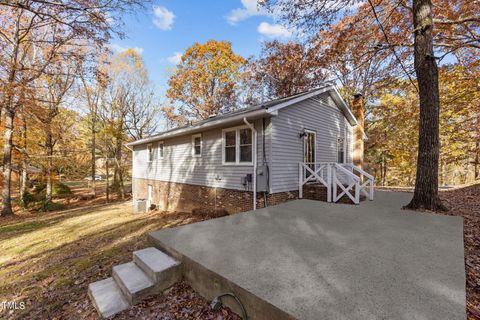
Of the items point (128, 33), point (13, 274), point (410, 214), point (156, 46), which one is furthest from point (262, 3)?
point (13, 274)

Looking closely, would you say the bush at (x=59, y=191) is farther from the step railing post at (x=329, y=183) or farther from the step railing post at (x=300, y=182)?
the step railing post at (x=329, y=183)

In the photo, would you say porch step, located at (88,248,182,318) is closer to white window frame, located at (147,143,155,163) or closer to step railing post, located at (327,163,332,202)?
step railing post, located at (327,163,332,202)

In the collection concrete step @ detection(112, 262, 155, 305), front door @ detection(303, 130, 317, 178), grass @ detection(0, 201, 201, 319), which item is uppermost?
front door @ detection(303, 130, 317, 178)

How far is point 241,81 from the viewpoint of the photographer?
722 inches

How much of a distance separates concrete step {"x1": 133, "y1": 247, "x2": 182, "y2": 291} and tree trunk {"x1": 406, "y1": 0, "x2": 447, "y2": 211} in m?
5.92

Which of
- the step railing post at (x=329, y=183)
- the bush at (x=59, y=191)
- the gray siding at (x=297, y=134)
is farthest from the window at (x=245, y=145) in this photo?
A: the bush at (x=59, y=191)

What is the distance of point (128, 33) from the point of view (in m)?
7.18

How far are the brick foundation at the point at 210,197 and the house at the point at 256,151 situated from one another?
3cm

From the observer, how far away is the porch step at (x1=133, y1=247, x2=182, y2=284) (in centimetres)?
270

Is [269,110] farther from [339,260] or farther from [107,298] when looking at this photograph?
[107,298]

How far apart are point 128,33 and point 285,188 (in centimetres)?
749

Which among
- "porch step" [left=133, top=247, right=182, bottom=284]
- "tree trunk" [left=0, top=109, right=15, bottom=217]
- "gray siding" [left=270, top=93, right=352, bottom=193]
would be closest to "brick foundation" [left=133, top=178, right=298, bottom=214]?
"gray siding" [left=270, top=93, right=352, bottom=193]

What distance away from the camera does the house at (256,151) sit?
650cm

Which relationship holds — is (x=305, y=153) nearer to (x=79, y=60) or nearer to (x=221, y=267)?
(x=221, y=267)
